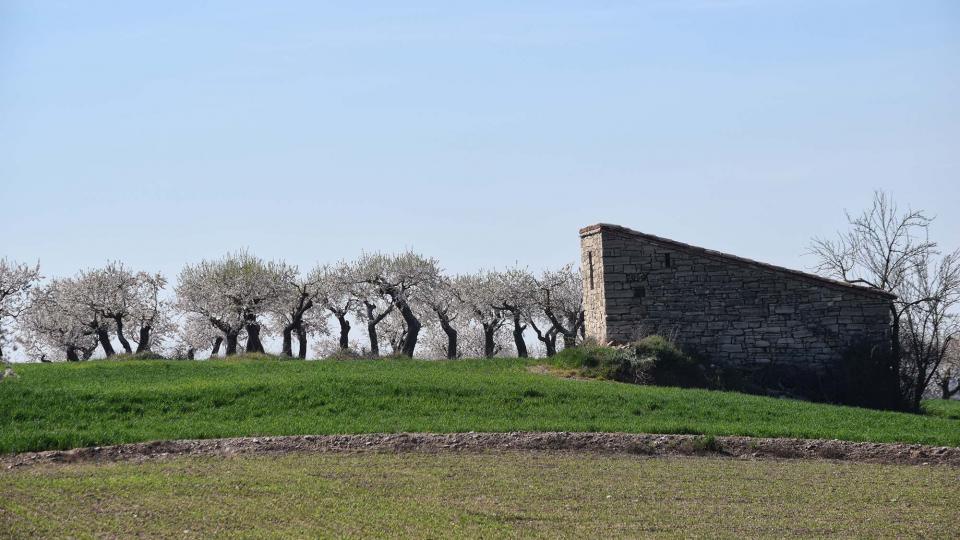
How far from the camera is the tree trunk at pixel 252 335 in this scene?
162 feet

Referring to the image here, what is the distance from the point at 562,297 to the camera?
62.0 metres

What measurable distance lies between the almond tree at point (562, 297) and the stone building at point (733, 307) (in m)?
23.5

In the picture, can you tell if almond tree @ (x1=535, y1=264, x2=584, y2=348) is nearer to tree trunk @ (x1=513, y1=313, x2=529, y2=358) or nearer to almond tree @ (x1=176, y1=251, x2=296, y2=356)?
tree trunk @ (x1=513, y1=313, x2=529, y2=358)

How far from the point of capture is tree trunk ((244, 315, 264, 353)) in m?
49.4

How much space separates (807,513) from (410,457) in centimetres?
746

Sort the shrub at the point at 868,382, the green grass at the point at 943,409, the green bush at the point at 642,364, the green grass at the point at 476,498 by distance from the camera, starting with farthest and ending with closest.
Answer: the shrub at the point at 868,382 < the green grass at the point at 943,409 < the green bush at the point at 642,364 < the green grass at the point at 476,498

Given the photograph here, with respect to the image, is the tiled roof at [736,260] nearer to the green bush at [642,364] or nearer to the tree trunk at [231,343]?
the green bush at [642,364]

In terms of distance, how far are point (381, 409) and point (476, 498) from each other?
959cm

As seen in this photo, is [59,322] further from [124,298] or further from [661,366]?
[661,366]

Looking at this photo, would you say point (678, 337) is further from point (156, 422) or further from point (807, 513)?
point (807, 513)

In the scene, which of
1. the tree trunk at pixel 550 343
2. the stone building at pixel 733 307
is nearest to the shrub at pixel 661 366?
the stone building at pixel 733 307

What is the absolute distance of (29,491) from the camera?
17531mm

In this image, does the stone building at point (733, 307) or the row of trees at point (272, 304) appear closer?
the stone building at point (733, 307)

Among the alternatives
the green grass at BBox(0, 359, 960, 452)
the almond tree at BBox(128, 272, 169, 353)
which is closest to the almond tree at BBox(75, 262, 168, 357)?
the almond tree at BBox(128, 272, 169, 353)
